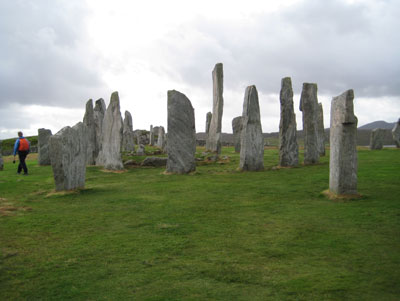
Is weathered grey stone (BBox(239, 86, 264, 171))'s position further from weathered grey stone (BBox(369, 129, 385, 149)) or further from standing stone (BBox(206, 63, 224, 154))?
weathered grey stone (BBox(369, 129, 385, 149))

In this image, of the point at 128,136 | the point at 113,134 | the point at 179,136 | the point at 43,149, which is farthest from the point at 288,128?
the point at 128,136

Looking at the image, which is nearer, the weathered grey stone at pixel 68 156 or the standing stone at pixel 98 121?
the weathered grey stone at pixel 68 156

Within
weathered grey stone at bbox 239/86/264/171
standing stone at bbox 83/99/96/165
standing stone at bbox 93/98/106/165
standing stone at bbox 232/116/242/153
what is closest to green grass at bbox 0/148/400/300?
weathered grey stone at bbox 239/86/264/171

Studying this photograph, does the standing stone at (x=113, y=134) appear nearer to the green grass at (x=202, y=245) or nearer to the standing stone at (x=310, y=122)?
the green grass at (x=202, y=245)

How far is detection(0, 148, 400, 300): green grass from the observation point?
12.7 ft

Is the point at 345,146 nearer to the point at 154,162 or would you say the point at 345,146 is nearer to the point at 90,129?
the point at 154,162

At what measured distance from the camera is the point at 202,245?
5.26 metres

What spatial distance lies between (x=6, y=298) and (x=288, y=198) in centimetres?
637

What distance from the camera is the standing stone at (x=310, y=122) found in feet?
50.0

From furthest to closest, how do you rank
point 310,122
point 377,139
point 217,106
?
point 377,139 → point 217,106 → point 310,122

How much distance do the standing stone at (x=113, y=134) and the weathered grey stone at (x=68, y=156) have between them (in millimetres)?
4475

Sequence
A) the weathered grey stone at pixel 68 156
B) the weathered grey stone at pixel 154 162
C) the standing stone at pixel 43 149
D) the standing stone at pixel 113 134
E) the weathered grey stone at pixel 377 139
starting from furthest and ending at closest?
the weathered grey stone at pixel 377 139 < the standing stone at pixel 43 149 < the weathered grey stone at pixel 154 162 < the standing stone at pixel 113 134 < the weathered grey stone at pixel 68 156

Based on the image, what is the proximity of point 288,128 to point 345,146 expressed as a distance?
22.1 ft

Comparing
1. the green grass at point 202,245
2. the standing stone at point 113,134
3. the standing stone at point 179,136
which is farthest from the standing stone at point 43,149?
the green grass at point 202,245
